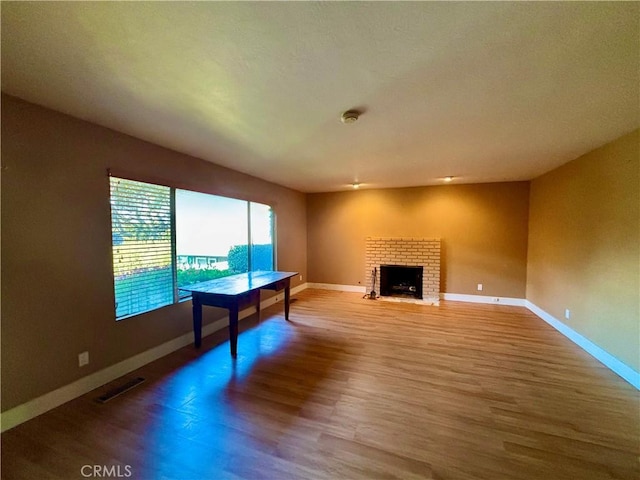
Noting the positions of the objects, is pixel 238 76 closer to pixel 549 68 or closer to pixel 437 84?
pixel 437 84

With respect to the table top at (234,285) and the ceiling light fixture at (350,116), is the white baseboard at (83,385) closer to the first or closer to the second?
the table top at (234,285)

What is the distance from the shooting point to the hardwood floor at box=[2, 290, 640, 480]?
1601 mm

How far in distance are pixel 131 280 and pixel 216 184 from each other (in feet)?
5.58

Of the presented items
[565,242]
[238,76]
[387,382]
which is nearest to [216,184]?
[238,76]

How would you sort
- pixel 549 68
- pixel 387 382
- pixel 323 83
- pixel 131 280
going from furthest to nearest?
pixel 131 280
pixel 387 382
pixel 323 83
pixel 549 68

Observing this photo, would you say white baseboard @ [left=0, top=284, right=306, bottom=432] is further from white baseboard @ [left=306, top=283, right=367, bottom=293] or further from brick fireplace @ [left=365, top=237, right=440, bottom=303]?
brick fireplace @ [left=365, top=237, right=440, bottom=303]

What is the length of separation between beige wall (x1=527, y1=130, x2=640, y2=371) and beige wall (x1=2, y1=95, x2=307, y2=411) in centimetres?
497

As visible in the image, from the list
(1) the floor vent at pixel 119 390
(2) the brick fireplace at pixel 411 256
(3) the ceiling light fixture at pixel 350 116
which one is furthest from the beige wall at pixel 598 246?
(1) the floor vent at pixel 119 390

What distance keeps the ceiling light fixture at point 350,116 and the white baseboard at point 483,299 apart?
4756 mm

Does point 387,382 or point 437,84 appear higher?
point 437,84

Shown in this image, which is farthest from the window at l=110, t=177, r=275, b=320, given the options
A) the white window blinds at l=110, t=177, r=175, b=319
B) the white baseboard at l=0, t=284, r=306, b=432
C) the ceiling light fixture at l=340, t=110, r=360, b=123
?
the ceiling light fixture at l=340, t=110, r=360, b=123

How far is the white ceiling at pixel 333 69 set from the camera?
1185 millimetres

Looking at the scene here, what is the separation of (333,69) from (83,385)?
130 inches

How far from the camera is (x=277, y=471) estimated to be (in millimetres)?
1564
